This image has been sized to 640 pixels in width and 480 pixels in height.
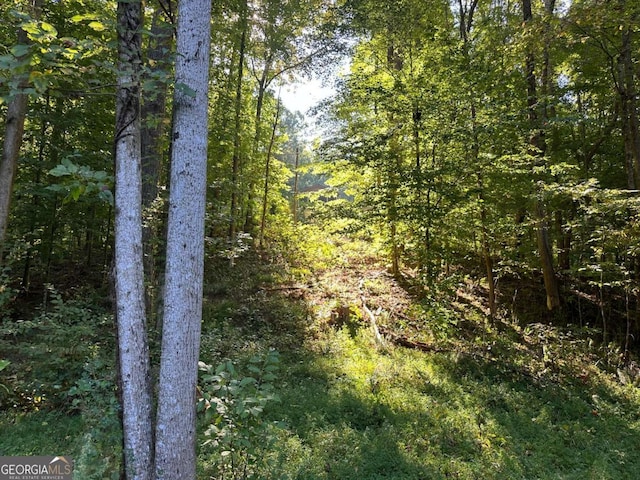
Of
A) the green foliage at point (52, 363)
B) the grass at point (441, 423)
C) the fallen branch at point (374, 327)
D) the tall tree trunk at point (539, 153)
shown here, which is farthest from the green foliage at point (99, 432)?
the tall tree trunk at point (539, 153)

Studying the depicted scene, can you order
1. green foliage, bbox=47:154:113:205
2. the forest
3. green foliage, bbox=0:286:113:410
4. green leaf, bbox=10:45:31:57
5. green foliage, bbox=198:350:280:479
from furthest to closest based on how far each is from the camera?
green foliage, bbox=0:286:113:410
green foliage, bbox=198:350:280:479
the forest
green foliage, bbox=47:154:113:205
green leaf, bbox=10:45:31:57

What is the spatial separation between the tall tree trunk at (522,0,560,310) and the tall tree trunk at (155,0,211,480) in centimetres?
625

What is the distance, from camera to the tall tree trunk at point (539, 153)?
280 inches

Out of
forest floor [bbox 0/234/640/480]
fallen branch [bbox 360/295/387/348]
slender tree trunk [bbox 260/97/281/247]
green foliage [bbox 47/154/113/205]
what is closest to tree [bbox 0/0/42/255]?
forest floor [bbox 0/234/640/480]

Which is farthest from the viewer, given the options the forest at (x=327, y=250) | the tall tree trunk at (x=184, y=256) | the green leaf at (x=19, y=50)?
the forest at (x=327, y=250)

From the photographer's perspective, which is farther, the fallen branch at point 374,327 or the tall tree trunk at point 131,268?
the fallen branch at point 374,327

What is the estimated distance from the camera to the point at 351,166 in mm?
7723

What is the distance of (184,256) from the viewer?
2.26m

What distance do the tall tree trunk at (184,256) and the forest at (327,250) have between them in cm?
1

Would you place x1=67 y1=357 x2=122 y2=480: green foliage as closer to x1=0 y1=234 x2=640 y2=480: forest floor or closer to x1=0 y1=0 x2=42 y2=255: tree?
x1=0 y1=234 x2=640 y2=480: forest floor

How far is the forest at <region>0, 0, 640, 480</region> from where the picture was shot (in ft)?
7.60

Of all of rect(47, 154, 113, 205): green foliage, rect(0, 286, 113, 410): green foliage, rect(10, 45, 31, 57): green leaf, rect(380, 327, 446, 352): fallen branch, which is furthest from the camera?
rect(380, 327, 446, 352): fallen branch

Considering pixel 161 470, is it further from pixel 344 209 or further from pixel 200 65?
pixel 344 209

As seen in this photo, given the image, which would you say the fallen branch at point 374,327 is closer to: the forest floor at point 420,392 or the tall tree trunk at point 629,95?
the forest floor at point 420,392
